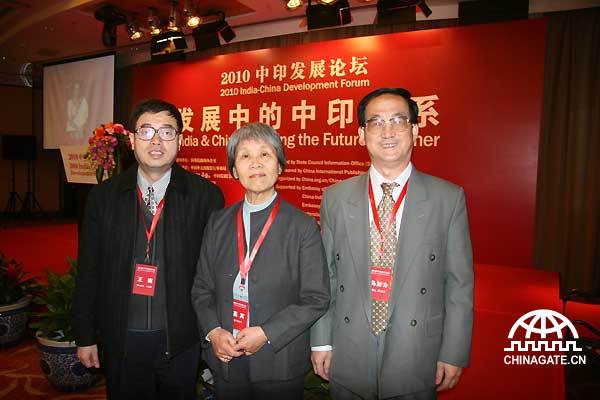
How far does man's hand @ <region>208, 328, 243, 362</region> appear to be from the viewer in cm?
129

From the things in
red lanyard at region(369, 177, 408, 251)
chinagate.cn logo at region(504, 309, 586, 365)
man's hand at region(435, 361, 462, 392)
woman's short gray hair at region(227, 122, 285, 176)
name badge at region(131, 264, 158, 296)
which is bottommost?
chinagate.cn logo at region(504, 309, 586, 365)

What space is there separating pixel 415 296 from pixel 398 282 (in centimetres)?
7

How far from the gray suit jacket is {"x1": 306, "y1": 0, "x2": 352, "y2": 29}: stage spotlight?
3.66 metres

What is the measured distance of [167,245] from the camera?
1.58m

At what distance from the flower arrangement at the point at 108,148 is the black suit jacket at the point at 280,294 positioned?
179 centimetres

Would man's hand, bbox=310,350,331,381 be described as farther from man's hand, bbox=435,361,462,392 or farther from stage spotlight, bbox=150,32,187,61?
stage spotlight, bbox=150,32,187,61

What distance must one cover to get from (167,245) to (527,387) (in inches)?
73.1

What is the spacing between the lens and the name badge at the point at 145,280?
5.07ft

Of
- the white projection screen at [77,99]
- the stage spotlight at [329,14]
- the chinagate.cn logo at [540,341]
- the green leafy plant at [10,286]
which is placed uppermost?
the stage spotlight at [329,14]

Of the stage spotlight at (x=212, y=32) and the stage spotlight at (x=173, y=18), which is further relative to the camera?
the stage spotlight at (x=212, y=32)

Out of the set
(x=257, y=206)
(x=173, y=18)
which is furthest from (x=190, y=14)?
(x=257, y=206)

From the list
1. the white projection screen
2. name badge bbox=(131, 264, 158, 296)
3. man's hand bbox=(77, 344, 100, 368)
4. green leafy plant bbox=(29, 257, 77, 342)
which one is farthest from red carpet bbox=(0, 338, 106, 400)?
the white projection screen

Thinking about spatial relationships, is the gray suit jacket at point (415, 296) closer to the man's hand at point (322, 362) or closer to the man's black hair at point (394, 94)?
the man's hand at point (322, 362)

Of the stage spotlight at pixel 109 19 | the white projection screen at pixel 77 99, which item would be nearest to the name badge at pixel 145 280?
the stage spotlight at pixel 109 19
